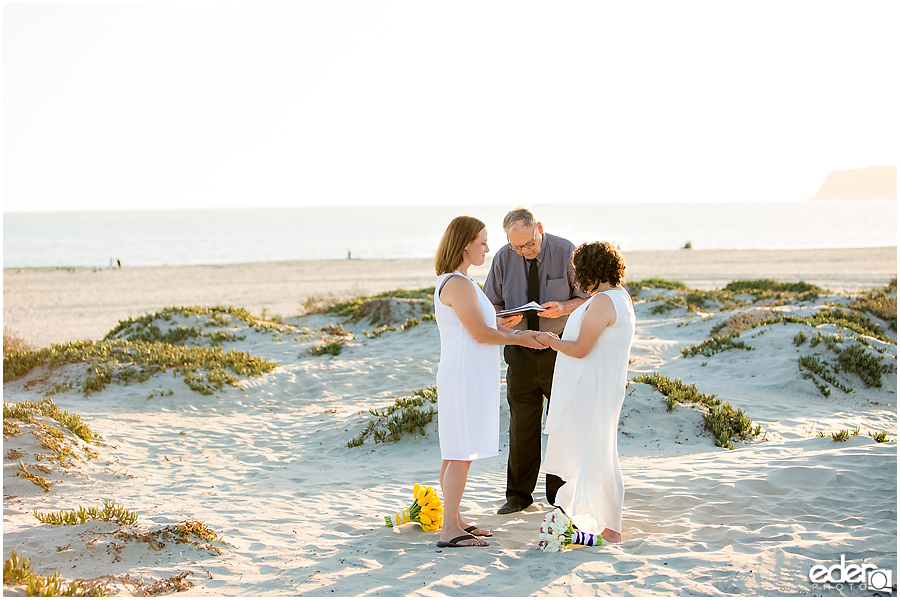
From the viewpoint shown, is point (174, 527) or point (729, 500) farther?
point (729, 500)

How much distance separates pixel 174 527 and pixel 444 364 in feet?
7.06

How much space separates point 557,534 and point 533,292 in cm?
187

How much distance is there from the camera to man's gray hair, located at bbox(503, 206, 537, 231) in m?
5.14

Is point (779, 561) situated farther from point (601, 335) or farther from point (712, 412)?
point (712, 412)

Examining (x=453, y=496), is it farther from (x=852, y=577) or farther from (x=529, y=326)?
(x=852, y=577)

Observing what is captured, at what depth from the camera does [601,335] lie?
4527mm

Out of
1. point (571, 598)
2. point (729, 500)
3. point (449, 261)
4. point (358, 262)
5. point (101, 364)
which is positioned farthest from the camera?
point (358, 262)

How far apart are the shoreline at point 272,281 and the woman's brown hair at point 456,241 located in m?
15.2

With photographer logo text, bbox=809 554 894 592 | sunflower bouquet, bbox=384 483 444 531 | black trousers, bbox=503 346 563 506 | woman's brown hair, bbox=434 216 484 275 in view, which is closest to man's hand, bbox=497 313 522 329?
black trousers, bbox=503 346 563 506

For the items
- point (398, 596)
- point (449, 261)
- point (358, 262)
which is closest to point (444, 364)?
point (449, 261)

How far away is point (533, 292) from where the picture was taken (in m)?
5.58

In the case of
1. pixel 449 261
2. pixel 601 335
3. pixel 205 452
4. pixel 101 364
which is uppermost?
pixel 449 261

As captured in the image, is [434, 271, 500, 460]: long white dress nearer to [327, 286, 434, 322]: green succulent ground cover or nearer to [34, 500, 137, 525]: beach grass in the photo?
[34, 500, 137, 525]: beach grass

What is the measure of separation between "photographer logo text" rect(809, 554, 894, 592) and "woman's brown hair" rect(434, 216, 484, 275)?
Answer: 2793mm
